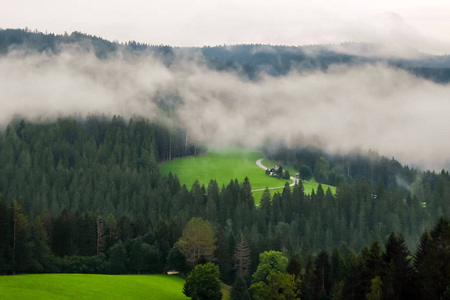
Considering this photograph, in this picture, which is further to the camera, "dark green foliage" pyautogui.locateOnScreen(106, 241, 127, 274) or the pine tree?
the pine tree

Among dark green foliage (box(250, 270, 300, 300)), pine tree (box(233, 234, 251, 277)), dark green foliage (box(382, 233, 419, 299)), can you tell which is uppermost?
dark green foliage (box(382, 233, 419, 299))

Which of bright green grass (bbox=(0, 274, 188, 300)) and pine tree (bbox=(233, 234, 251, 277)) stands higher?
bright green grass (bbox=(0, 274, 188, 300))

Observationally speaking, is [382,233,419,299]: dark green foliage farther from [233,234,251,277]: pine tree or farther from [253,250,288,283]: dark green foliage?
[233,234,251,277]: pine tree

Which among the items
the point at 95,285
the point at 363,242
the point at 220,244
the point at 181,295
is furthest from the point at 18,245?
the point at 363,242

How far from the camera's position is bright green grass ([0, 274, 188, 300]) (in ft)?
300

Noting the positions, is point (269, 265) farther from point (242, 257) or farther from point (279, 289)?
point (279, 289)

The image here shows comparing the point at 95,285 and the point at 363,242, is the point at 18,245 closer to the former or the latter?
the point at 95,285

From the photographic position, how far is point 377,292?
3194 inches

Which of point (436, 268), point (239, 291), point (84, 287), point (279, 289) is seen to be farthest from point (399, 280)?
point (84, 287)

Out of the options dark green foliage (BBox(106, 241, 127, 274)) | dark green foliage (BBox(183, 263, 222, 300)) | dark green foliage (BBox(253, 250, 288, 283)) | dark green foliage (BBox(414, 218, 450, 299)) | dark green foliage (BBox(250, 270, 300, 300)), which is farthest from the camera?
dark green foliage (BBox(106, 241, 127, 274))

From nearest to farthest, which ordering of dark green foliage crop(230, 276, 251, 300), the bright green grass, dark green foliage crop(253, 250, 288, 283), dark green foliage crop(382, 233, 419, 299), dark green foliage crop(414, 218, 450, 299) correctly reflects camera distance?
1. dark green foliage crop(414, 218, 450, 299)
2. dark green foliage crop(382, 233, 419, 299)
3. the bright green grass
4. dark green foliage crop(230, 276, 251, 300)
5. dark green foliage crop(253, 250, 288, 283)

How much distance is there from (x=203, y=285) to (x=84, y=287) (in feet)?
61.4

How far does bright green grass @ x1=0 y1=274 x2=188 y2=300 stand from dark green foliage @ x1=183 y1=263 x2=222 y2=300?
2.11 m

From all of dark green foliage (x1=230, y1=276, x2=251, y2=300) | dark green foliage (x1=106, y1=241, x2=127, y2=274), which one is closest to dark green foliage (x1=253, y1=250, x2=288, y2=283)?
dark green foliage (x1=230, y1=276, x2=251, y2=300)
